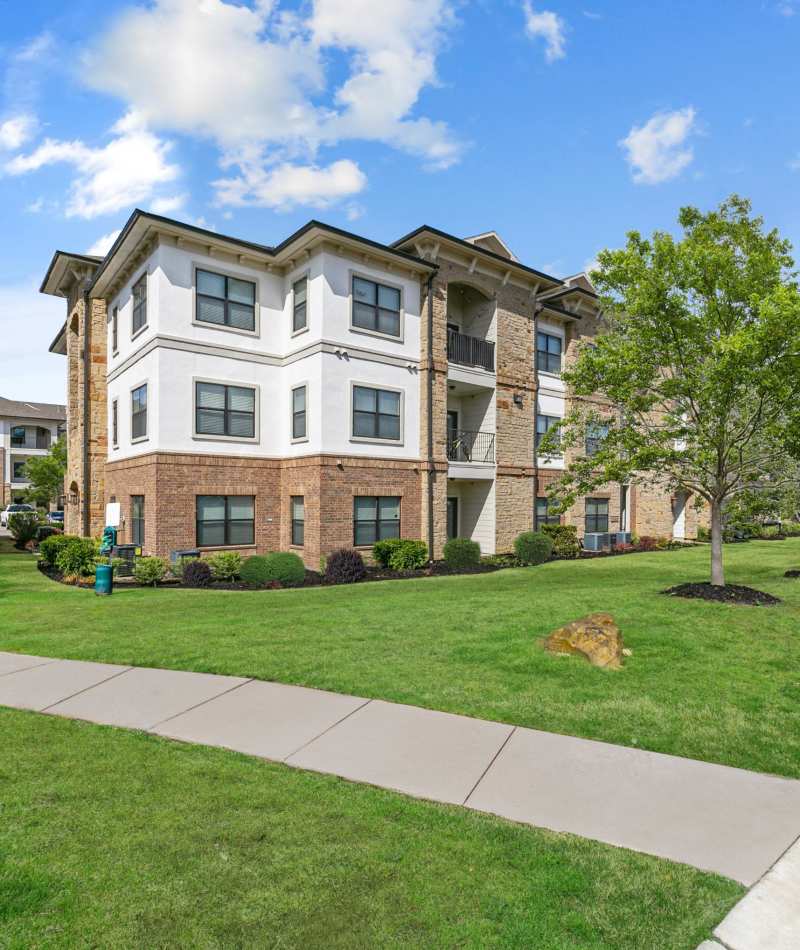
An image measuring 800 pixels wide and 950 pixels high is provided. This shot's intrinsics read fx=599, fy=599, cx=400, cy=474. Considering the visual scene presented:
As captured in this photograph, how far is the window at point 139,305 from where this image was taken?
18.4 m

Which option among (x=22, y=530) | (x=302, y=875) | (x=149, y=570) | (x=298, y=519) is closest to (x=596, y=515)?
(x=298, y=519)

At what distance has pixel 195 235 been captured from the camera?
17328 millimetres

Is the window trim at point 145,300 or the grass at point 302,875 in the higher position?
the window trim at point 145,300

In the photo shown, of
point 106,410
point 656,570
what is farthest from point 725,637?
point 106,410

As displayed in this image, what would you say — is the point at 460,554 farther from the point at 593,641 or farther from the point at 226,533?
the point at 593,641

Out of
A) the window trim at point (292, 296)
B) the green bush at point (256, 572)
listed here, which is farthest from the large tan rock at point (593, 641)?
the window trim at point (292, 296)

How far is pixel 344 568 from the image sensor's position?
55.6 ft

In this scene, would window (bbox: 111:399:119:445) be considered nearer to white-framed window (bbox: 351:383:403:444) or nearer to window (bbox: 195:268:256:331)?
window (bbox: 195:268:256:331)

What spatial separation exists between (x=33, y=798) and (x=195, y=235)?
16.4 metres

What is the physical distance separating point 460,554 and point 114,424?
1280 centimetres

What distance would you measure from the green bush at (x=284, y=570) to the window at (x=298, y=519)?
2197mm

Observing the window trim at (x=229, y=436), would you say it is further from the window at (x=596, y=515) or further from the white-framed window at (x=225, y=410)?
the window at (x=596, y=515)

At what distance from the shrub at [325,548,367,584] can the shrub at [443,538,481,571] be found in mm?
3436

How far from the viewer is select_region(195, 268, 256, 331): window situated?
18.1 metres
